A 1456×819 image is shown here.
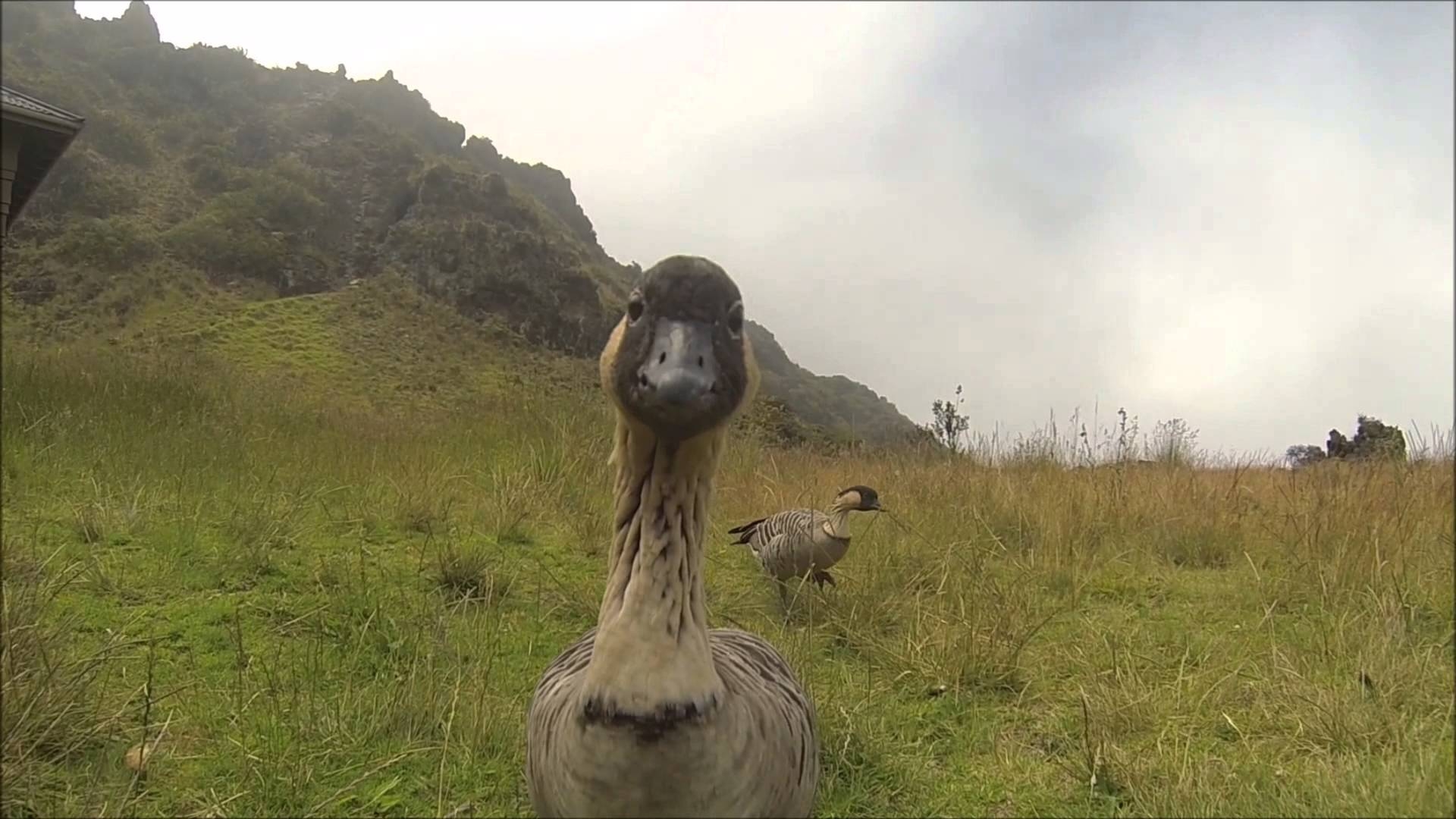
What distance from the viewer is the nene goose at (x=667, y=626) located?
1.52 m

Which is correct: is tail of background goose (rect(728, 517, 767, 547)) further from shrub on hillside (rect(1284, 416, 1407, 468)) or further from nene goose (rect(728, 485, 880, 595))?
shrub on hillside (rect(1284, 416, 1407, 468))

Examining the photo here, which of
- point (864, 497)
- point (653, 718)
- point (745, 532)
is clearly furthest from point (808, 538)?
point (653, 718)

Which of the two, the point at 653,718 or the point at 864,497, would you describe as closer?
the point at 653,718

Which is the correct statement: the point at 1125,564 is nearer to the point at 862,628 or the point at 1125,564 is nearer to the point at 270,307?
the point at 862,628

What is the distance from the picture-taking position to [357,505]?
562 centimetres

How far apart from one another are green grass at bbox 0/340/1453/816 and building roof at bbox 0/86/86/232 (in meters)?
1.54

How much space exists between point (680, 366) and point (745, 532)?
164 inches

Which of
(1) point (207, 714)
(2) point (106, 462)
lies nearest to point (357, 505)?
(2) point (106, 462)

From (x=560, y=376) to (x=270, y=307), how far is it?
13837 mm

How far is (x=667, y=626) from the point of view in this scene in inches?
64.1

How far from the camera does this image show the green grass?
2.85 m

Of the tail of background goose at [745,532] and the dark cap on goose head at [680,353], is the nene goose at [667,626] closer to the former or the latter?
the dark cap on goose head at [680,353]

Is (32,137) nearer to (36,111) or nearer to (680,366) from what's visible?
(36,111)

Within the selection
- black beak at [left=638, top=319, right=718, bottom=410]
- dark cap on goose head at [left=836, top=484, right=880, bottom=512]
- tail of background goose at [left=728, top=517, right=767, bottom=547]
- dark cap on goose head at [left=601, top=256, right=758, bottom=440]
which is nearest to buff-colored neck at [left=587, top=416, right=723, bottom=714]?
dark cap on goose head at [left=601, top=256, right=758, bottom=440]
